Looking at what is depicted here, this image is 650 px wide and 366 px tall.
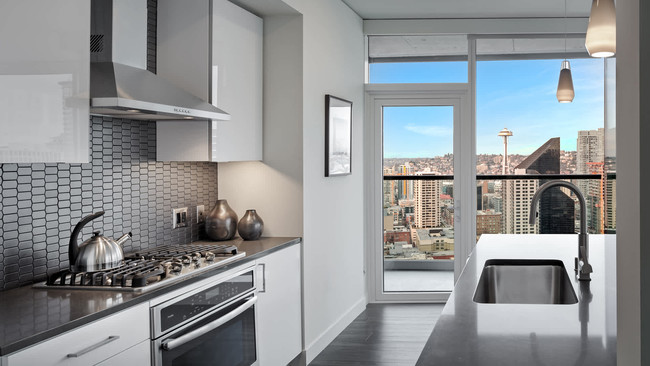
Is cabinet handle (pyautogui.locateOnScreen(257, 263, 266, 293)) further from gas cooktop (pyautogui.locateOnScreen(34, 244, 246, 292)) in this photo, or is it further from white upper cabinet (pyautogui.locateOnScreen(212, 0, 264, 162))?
white upper cabinet (pyautogui.locateOnScreen(212, 0, 264, 162))

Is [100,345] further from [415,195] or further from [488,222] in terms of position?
[488,222]

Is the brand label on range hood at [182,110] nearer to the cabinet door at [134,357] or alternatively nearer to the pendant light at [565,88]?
the cabinet door at [134,357]

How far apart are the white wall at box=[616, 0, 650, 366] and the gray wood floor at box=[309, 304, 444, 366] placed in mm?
3627

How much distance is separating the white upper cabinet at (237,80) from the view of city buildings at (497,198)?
226 centimetres

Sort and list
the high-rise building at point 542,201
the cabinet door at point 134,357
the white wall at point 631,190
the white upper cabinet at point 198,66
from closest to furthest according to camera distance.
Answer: the white wall at point 631,190 → the cabinet door at point 134,357 → the white upper cabinet at point 198,66 → the high-rise building at point 542,201

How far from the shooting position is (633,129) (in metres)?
0.56

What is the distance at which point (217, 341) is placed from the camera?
9.19 ft

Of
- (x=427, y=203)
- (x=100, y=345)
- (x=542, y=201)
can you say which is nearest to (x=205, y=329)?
(x=100, y=345)

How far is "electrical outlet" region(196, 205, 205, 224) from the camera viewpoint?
388 cm

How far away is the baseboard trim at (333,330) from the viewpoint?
13.7 feet

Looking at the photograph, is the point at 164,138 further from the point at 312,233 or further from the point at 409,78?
the point at 409,78

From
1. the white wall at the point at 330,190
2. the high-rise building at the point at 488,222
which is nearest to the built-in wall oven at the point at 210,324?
the white wall at the point at 330,190

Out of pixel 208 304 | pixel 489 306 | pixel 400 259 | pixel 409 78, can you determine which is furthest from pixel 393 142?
pixel 489 306

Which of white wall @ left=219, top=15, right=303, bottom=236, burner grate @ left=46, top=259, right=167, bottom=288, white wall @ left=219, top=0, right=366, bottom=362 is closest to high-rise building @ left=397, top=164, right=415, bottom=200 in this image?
white wall @ left=219, top=0, right=366, bottom=362
